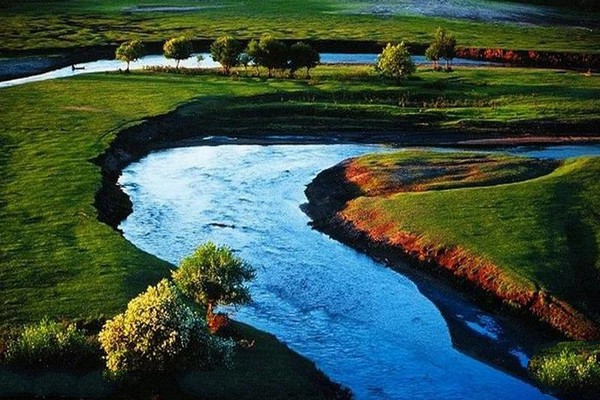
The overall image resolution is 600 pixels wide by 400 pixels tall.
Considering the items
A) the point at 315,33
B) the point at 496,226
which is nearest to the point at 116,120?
the point at 496,226

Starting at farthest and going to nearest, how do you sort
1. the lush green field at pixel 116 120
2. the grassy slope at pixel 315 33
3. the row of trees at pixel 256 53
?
the grassy slope at pixel 315 33 → the row of trees at pixel 256 53 → the lush green field at pixel 116 120

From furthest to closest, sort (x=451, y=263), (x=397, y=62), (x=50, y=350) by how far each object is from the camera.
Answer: (x=397, y=62) < (x=451, y=263) < (x=50, y=350)

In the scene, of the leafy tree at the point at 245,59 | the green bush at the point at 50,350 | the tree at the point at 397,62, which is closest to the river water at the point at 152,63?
the leafy tree at the point at 245,59

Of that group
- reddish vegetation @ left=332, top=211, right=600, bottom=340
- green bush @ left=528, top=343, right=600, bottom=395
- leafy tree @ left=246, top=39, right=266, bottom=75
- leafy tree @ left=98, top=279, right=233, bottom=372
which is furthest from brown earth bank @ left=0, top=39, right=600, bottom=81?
green bush @ left=528, top=343, right=600, bottom=395

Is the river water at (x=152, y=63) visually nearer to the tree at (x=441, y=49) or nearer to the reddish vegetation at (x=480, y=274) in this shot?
the tree at (x=441, y=49)

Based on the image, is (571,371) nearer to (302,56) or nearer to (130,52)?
(302,56)

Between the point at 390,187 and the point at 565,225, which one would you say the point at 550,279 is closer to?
the point at 565,225
